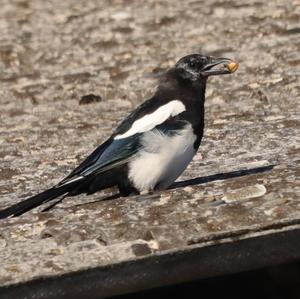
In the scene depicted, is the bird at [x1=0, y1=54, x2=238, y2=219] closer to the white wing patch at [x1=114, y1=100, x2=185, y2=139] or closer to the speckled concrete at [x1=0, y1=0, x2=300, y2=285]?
the white wing patch at [x1=114, y1=100, x2=185, y2=139]

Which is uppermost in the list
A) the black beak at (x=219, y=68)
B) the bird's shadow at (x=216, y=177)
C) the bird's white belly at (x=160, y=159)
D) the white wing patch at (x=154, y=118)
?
the black beak at (x=219, y=68)

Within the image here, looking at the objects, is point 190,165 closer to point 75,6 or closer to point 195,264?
point 195,264

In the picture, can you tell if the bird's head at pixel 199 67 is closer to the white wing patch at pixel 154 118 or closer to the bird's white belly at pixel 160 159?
the white wing patch at pixel 154 118

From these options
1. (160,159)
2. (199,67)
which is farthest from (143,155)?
(199,67)

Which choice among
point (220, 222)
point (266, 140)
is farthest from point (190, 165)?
point (220, 222)

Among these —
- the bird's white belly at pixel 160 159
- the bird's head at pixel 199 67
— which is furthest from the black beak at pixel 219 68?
the bird's white belly at pixel 160 159

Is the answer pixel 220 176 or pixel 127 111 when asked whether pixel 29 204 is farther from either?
pixel 127 111
